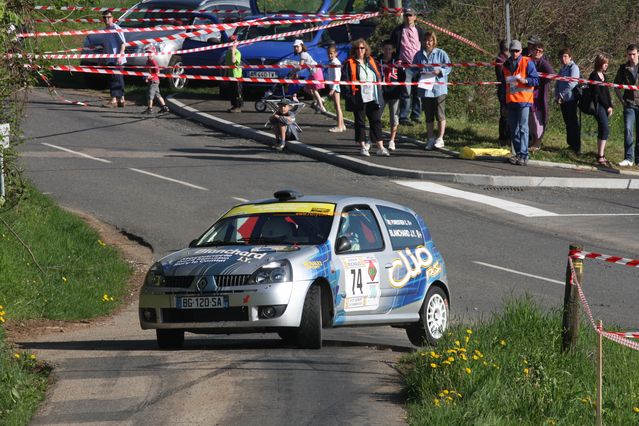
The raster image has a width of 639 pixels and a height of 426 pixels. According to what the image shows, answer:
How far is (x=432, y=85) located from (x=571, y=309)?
47.6 feet

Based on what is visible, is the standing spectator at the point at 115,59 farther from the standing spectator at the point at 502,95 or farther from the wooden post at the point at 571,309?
the wooden post at the point at 571,309

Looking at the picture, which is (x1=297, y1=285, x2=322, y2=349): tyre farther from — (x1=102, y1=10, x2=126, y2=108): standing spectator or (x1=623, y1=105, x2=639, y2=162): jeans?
(x1=102, y1=10, x2=126, y2=108): standing spectator

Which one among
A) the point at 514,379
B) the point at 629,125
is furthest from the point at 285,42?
the point at 514,379

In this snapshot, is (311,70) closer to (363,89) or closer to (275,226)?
(363,89)

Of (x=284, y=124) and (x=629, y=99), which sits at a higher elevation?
(x=629, y=99)

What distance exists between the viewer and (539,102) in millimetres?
25203

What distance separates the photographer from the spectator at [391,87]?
25.8m

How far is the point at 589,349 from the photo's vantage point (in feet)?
37.1

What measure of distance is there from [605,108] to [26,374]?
654 inches

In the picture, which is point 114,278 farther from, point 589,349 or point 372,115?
point 372,115

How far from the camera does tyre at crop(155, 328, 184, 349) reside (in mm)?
12036

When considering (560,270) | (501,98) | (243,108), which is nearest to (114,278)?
(560,270)

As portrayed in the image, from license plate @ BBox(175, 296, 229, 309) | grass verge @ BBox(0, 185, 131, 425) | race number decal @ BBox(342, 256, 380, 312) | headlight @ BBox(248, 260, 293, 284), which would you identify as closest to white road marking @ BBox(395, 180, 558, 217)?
grass verge @ BBox(0, 185, 131, 425)

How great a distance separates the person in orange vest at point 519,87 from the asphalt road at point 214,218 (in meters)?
1.61
